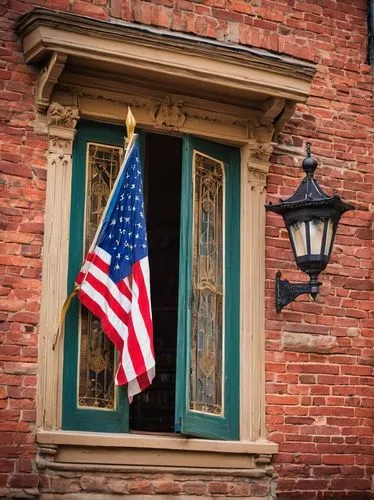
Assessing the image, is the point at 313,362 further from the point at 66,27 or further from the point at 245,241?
the point at 66,27

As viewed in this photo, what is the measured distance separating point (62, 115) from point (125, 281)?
130 centimetres

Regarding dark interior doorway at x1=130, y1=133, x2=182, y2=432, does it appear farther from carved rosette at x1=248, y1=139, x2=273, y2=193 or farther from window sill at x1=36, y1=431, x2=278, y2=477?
window sill at x1=36, y1=431, x2=278, y2=477

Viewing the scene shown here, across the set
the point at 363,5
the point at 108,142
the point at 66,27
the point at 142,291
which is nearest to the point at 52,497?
the point at 142,291

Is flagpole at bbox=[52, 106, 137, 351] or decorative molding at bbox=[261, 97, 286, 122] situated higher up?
decorative molding at bbox=[261, 97, 286, 122]

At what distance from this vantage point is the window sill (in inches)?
286

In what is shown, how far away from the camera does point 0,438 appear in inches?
283

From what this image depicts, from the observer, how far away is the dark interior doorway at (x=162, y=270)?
32.3 feet

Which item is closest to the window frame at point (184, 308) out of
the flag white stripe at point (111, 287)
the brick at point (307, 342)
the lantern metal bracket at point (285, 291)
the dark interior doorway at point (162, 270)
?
the flag white stripe at point (111, 287)

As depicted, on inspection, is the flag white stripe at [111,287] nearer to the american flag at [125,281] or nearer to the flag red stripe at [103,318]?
the american flag at [125,281]

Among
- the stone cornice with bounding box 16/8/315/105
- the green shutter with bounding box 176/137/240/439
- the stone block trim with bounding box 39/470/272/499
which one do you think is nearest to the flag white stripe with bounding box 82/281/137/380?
the green shutter with bounding box 176/137/240/439

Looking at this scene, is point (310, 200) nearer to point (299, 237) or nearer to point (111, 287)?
point (299, 237)

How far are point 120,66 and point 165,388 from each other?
3431 millimetres

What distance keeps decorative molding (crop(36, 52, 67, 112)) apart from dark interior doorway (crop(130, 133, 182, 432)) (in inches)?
68.7

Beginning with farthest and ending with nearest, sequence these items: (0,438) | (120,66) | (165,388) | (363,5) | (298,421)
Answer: (165,388)
(363,5)
(298,421)
(120,66)
(0,438)
